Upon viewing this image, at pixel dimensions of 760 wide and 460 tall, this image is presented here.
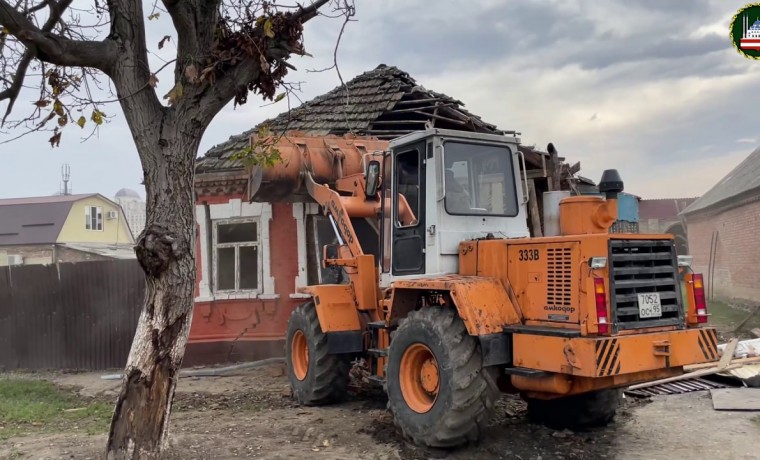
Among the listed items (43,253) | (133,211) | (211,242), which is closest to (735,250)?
A: (211,242)

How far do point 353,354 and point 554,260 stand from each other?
339cm

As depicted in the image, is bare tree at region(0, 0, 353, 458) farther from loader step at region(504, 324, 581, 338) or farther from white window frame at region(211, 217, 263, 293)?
white window frame at region(211, 217, 263, 293)

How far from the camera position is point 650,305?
5703mm

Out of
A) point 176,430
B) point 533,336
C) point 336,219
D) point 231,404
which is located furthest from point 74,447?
point 533,336

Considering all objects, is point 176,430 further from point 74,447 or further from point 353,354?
point 353,354

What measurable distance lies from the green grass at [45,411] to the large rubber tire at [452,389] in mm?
3818

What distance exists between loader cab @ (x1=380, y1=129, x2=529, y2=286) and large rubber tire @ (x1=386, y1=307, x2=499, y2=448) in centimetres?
81

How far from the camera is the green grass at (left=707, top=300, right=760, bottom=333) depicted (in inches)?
596

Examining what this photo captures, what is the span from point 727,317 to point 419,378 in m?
14.6

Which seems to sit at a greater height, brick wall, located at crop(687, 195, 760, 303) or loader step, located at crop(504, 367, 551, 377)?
brick wall, located at crop(687, 195, 760, 303)

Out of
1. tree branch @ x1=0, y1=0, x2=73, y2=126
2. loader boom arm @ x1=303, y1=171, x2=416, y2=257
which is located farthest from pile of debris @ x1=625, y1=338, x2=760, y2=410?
tree branch @ x1=0, y1=0, x2=73, y2=126

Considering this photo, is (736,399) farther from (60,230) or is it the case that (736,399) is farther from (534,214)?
(60,230)

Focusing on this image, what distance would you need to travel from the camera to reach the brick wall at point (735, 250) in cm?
1934

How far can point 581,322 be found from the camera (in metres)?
5.37
